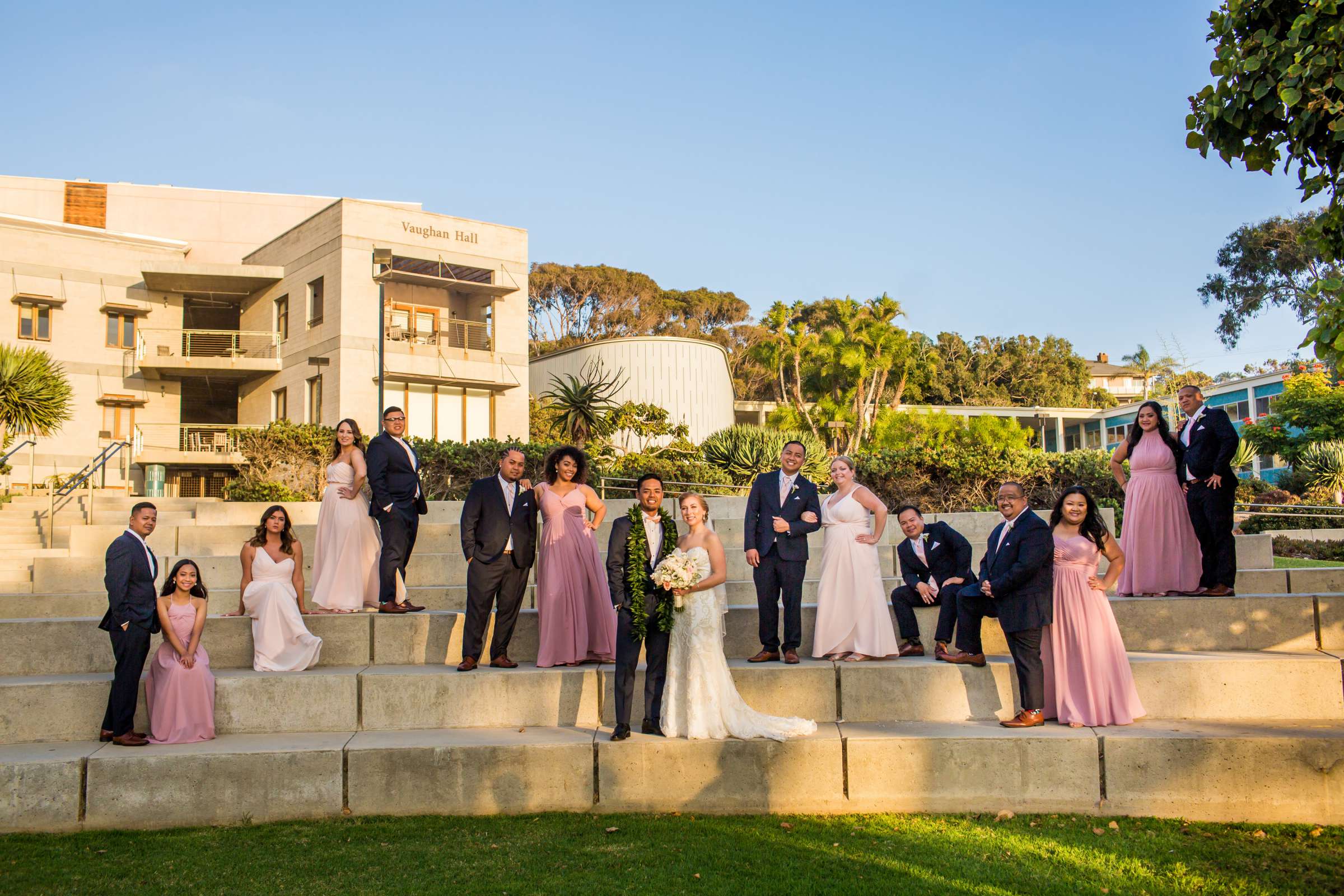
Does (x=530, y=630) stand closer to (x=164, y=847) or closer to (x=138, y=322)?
(x=164, y=847)

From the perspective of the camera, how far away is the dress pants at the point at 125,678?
7.09 metres

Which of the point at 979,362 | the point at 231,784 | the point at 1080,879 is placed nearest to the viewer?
the point at 1080,879

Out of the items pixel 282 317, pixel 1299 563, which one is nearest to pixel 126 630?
pixel 1299 563

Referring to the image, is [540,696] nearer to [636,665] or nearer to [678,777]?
[636,665]

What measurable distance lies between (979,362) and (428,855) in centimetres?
5843

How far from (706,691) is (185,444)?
25.8 metres

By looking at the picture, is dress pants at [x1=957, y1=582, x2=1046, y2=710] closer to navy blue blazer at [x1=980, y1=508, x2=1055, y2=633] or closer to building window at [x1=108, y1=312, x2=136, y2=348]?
navy blue blazer at [x1=980, y1=508, x2=1055, y2=633]

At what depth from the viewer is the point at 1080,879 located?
534 cm

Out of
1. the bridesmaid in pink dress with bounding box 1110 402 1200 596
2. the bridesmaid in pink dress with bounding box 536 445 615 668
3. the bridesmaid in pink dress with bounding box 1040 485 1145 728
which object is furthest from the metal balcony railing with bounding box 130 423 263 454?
the bridesmaid in pink dress with bounding box 1040 485 1145 728

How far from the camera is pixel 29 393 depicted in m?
19.3

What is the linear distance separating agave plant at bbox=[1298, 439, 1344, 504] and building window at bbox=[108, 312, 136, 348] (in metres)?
32.4

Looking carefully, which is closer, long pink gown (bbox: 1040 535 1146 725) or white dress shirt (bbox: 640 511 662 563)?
long pink gown (bbox: 1040 535 1146 725)

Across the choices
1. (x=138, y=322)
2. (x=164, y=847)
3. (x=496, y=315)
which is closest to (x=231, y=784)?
(x=164, y=847)

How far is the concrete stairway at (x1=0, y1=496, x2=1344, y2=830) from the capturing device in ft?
21.3
